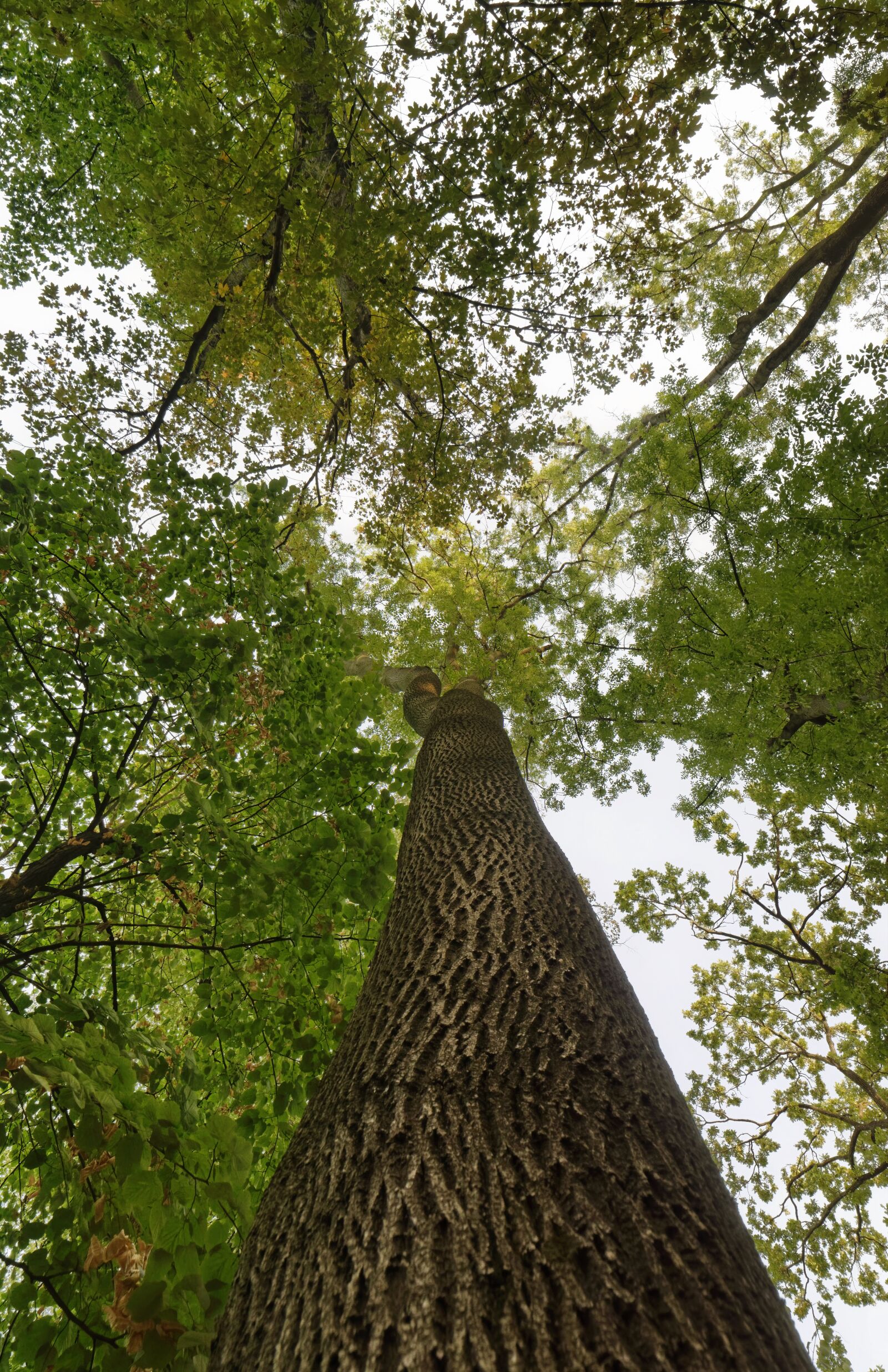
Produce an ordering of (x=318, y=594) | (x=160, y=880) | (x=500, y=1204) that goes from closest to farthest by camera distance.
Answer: (x=500, y=1204) → (x=160, y=880) → (x=318, y=594)

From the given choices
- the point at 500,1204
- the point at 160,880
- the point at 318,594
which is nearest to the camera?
the point at 500,1204

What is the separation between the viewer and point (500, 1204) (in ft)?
3.73

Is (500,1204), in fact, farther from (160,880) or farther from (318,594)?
(318,594)

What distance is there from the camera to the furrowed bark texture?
0.92 m

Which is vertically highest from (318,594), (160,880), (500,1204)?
(318,594)

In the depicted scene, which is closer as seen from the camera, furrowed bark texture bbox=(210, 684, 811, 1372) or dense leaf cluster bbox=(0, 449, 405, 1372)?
furrowed bark texture bbox=(210, 684, 811, 1372)

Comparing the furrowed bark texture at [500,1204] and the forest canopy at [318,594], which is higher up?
the forest canopy at [318,594]

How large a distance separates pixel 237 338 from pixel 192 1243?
6759 millimetres

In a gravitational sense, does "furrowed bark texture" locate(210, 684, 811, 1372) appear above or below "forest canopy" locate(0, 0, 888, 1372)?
below

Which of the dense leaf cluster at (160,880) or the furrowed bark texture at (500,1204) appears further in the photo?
the dense leaf cluster at (160,880)

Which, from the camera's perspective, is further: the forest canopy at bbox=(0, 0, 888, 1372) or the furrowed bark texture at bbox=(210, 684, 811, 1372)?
the forest canopy at bbox=(0, 0, 888, 1372)

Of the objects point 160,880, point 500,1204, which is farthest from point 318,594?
point 500,1204

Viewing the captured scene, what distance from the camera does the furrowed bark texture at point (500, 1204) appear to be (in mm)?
923

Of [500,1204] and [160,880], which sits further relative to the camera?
[160,880]
